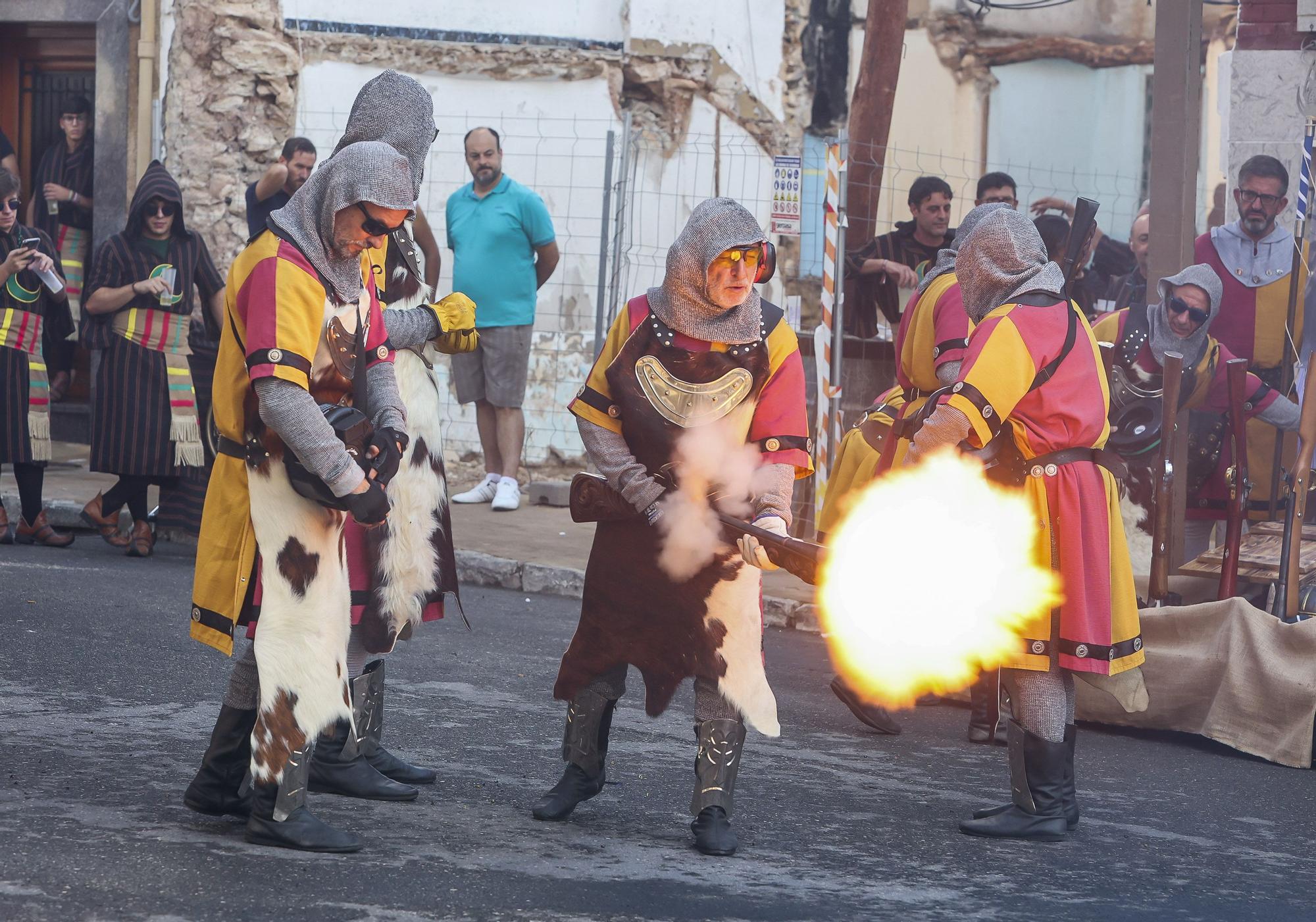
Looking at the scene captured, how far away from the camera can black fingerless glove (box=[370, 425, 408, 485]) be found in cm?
437

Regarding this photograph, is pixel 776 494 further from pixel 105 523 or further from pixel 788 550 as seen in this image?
pixel 105 523

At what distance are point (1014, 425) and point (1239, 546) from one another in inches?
106

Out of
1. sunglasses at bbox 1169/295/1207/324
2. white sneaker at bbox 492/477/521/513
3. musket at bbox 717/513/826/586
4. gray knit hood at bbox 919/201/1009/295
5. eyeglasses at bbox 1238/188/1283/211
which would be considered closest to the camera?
musket at bbox 717/513/826/586

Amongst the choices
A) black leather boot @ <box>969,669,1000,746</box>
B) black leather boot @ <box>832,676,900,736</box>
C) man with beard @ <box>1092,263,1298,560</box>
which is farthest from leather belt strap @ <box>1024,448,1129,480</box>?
man with beard @ <box>1092,263,1298,560</box>

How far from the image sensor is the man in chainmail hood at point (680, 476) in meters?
4.66

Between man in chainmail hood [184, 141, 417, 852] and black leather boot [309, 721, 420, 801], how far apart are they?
1.67ft

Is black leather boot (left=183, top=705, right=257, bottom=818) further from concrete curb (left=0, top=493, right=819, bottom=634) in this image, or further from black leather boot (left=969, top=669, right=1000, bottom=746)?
concrete curb (left=0, top=493, right=819, bottom=634)

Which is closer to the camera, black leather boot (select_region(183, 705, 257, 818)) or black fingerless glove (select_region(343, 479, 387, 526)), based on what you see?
black fingerless glove (select_region(343, 479, 387, 526))

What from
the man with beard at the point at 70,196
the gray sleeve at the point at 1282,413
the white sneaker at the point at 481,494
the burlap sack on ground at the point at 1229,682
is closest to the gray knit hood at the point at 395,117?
the burlap sack on ground at the point at 1229,682

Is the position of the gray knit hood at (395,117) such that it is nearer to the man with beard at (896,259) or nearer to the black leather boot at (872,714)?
the black leather boot at (872,714)

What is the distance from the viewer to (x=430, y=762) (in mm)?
5398

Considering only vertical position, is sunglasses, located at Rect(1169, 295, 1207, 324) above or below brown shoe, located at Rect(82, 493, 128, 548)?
above

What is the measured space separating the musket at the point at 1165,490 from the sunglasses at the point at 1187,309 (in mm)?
266

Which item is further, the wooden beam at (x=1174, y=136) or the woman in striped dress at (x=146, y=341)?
the woman in striped dress at (x=146, y=341)
